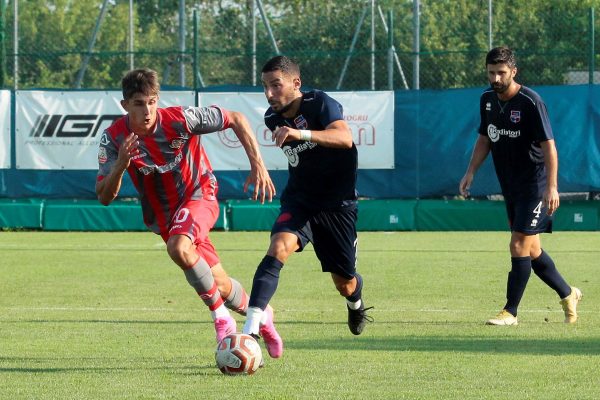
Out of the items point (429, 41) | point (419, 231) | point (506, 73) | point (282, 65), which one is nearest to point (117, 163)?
point (282, 65)

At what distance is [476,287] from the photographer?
501 inches

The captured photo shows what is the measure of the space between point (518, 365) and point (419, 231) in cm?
1400

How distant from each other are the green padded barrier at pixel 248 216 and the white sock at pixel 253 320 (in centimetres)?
1385

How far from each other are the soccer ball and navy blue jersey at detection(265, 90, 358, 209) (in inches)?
56.6

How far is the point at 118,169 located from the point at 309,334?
2.23 m

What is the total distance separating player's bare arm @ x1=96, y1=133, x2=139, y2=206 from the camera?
296 inches

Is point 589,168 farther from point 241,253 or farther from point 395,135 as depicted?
point 241,253

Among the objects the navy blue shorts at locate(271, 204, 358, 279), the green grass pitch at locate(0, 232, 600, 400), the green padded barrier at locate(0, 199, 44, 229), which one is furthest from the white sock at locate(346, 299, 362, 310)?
the green padded barrier at locate(0, 199, 44, 229)

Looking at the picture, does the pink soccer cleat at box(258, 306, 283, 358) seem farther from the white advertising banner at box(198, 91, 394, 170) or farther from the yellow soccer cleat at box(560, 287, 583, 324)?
the white advertising banner at box(198, 91, 394, 170)

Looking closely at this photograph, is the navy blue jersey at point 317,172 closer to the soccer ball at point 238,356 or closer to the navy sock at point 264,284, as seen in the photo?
the navy sock at point 264,284

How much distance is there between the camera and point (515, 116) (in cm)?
988

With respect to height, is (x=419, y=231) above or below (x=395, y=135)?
below

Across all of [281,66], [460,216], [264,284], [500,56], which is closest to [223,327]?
[264,284]

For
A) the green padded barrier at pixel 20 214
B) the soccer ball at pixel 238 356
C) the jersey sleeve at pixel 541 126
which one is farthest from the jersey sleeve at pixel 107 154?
the green padded barrier at pixel 20 214
